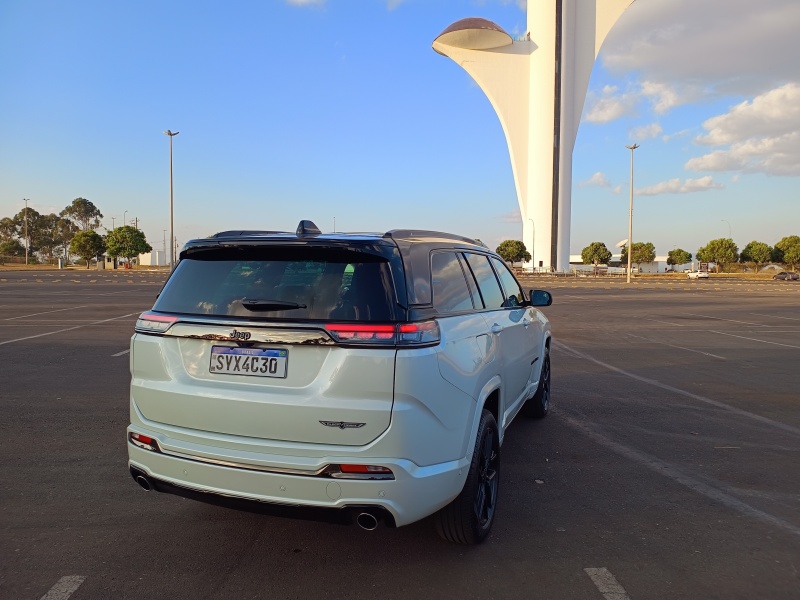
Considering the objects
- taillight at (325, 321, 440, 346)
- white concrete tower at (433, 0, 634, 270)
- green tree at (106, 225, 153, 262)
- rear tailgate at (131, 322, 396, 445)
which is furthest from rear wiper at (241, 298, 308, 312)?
white concrete tower at (433, 0, 634, 270)

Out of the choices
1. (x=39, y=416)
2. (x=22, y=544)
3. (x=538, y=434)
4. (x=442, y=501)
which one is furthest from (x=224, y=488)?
(x=39, y=416)

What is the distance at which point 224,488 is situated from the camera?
3020 mm

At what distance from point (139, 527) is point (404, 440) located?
6.51 feet

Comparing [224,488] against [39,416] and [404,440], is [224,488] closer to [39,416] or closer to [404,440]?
[404,440]

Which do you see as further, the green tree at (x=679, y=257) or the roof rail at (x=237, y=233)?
the green tree at (x=679, y=257)

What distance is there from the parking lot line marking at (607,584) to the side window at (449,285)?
1.59m

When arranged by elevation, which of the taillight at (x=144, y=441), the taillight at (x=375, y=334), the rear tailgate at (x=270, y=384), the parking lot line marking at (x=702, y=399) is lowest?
the parking lot line marking at (x=702, y=399)

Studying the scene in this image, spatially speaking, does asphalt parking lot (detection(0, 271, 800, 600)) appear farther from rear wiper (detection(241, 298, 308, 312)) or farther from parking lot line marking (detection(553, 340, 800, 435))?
rear wiper (detection(241, 298, 308, 312))

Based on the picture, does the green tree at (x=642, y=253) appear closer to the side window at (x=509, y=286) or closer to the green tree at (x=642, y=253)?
the green tree at (x=642, y=253)

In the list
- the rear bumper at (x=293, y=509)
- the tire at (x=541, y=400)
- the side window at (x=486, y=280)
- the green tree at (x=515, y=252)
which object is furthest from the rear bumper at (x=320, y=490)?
the green tree at (x=515, y=252)

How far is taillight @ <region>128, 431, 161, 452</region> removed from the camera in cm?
323

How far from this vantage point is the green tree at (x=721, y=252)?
111 metres

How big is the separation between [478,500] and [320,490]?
1.07 meters

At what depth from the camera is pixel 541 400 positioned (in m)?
6.37
